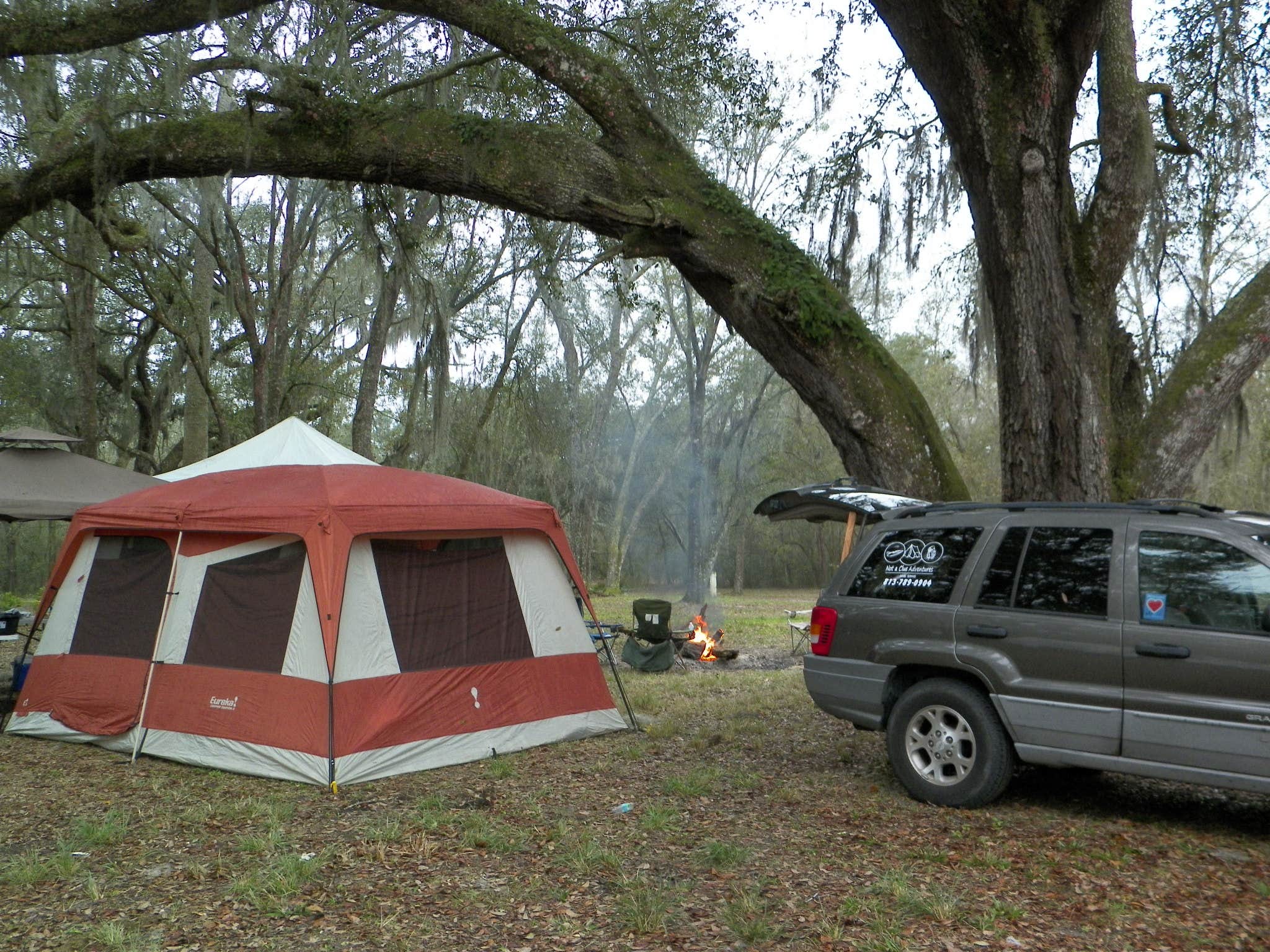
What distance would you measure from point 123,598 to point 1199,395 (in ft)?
24.2

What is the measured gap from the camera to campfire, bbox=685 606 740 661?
37.2ft

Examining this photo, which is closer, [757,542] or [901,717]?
[901,717]

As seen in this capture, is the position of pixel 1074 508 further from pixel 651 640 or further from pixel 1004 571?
pixel 651 640

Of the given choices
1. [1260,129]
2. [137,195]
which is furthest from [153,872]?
[137,195]

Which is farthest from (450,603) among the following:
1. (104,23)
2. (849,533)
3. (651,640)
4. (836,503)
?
(104,23)

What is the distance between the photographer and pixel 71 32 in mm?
7348

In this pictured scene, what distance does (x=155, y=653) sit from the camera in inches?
267

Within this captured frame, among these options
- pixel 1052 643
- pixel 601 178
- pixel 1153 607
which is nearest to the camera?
pixel 1153 607

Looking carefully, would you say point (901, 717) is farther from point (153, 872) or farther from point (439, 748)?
point (153, 872)

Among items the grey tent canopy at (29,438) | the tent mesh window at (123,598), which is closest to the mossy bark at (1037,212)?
the tent mesh window at (123,598)

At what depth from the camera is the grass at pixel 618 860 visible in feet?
12.1

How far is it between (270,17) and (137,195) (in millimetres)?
2963

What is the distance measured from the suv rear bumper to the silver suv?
1cm

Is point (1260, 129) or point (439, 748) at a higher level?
point (1260, 129)
